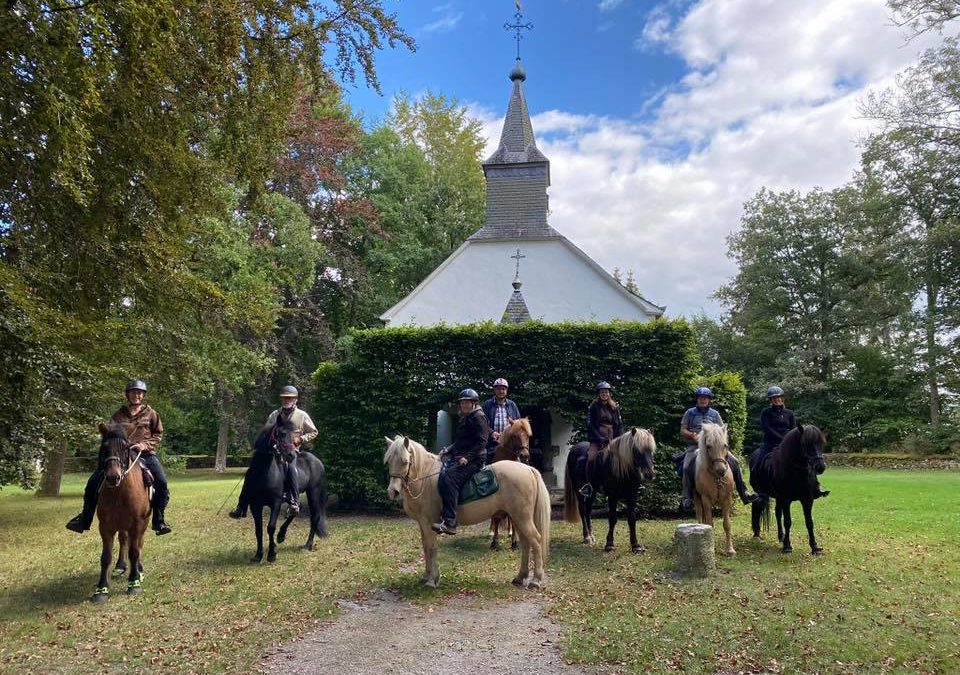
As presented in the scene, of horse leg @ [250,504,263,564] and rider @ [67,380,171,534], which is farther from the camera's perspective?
horse leg @ [250,504,263,564]

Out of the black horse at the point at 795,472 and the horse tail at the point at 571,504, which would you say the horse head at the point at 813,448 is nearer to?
the black horse at the point at 795,472

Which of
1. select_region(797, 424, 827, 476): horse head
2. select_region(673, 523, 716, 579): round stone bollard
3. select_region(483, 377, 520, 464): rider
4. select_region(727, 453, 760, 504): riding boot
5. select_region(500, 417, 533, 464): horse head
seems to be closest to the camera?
select_region(673, 523, 716, 579): round stone bollard

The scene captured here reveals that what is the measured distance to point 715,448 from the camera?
8.88 metres

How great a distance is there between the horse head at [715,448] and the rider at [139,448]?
706 cm

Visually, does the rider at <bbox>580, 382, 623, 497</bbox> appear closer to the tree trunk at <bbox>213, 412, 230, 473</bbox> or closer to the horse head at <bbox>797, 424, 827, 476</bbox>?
the horse head at <bbox>797, 424, 827, 476</bbox>

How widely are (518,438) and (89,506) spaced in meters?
5.47

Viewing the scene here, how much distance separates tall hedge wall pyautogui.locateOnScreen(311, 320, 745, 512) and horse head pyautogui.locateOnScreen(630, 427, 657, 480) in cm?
407

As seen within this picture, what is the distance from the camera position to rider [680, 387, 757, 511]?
9.38 meters

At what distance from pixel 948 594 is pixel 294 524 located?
33.8ft

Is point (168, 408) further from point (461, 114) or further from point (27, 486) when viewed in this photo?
point (461, 114)

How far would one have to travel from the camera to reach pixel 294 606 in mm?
6941

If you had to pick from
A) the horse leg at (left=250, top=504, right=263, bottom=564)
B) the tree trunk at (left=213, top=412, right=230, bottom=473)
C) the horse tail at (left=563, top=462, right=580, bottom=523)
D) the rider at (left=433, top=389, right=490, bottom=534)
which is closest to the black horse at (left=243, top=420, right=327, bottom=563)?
the horse leg at (left=250, top=504, right=263, bottom=564)

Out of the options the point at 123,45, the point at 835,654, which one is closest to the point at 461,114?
the point at 123,45

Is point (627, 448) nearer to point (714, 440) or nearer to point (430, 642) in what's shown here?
point (714, 440)
